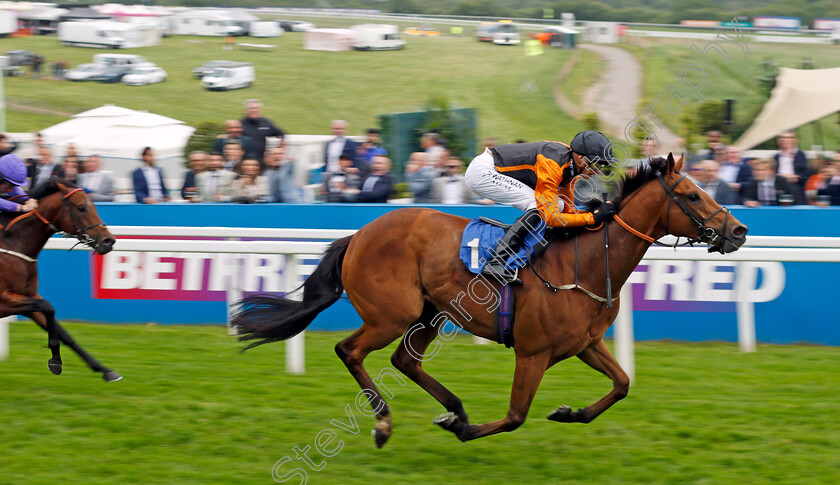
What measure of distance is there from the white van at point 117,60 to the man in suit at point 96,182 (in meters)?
14.3

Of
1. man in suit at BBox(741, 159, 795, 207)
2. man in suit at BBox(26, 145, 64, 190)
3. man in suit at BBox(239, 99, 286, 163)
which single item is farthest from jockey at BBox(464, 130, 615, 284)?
man in suit at BBox(26, 145, 64, 190)

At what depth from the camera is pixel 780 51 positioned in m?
12.5

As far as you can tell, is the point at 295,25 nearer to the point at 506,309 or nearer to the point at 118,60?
the point at 118,60

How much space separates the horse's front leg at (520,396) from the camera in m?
3.86

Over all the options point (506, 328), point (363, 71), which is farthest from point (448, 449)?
point (363, 71)

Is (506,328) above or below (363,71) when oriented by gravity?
above

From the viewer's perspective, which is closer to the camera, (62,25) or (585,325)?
(585,325)

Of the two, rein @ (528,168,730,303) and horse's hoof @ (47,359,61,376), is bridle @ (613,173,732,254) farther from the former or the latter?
horse's hoof @ (47,359,61,376)

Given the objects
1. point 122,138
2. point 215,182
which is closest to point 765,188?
point 215,182

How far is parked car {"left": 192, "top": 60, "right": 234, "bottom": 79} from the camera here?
20922 mm

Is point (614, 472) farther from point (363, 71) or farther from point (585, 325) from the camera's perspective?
point (363, 71)

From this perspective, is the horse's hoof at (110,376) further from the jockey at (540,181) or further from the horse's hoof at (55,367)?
the jockey at (540,181)

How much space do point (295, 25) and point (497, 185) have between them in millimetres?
21815

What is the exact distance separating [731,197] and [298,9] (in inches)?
897
